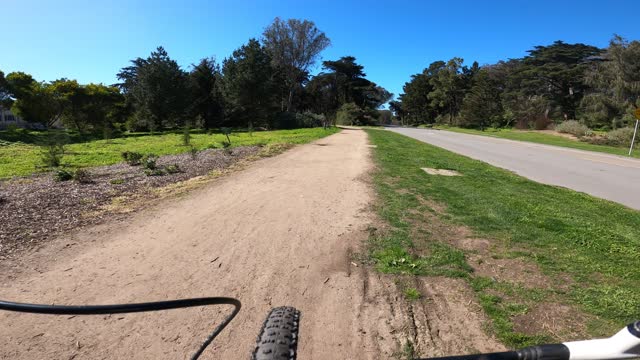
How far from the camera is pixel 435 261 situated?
13.6ft

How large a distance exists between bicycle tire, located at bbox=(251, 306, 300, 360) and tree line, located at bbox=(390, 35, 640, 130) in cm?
4293

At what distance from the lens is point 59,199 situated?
6.82 metres

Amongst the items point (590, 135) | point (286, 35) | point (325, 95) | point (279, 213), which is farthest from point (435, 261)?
point (325, 95)

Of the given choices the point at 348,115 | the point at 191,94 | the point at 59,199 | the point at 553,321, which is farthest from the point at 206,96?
the point at 553,321

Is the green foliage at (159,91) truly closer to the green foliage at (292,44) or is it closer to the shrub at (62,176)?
the green foliage at (292,44)

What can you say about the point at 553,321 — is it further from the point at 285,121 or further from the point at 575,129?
the point at 575,129

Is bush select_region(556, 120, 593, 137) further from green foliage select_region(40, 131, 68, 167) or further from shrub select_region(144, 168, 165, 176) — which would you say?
green foliage select_region(40, 131, 68, 167)

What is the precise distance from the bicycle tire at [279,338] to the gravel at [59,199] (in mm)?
4329

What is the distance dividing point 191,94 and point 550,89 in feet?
163

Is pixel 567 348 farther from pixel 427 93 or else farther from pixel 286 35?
pixel 427 93

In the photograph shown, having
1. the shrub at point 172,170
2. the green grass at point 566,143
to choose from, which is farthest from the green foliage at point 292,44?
the shrub at point 172,170

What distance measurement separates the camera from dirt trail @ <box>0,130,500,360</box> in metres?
2.71

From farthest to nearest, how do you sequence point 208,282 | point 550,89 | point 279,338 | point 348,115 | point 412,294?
point 348,115 → point 550,89 → point 208,282 → point 412,294 → point 279,338

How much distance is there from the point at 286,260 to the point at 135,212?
11.0 feet
